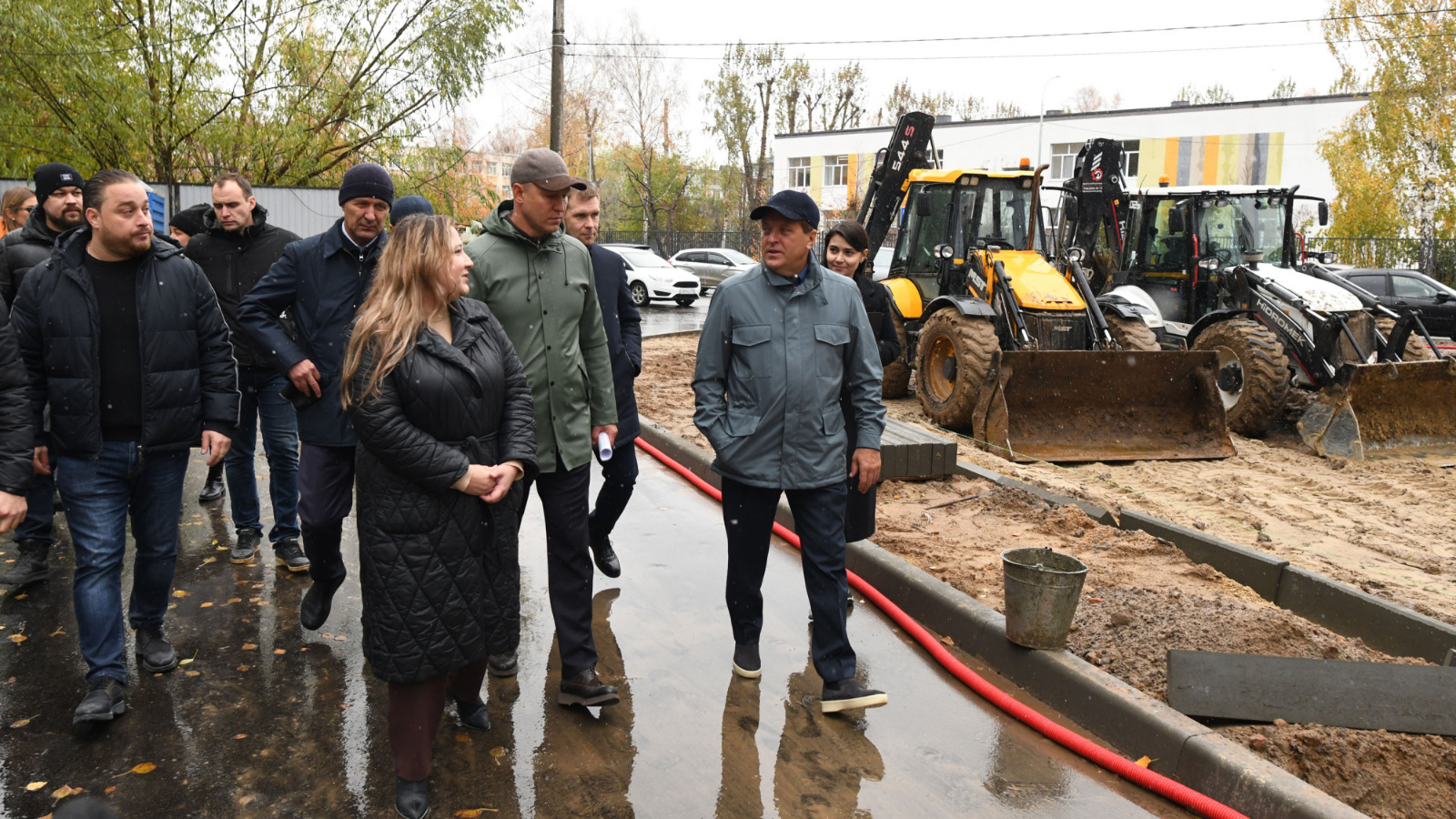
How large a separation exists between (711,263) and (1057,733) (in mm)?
30055

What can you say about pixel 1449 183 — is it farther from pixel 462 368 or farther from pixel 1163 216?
pixel 462 368

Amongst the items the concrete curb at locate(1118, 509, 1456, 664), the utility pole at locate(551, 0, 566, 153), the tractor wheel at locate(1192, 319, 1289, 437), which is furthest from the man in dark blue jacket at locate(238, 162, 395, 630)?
the utility pole at locate(551, 0, 566, 153)

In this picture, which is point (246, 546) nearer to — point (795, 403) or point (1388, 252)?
point (795, 403)

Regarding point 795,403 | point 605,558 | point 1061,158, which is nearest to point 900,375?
point 605,558

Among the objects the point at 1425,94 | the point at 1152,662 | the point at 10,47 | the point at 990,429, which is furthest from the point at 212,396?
the point at 1425,94

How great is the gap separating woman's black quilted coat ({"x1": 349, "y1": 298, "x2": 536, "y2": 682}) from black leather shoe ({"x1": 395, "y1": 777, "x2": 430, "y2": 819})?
0.39 meters

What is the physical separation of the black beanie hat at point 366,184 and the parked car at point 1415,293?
19.6 meters

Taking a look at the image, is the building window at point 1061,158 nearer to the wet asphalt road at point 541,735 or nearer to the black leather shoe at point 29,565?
the wet asphalt road at point 541,735

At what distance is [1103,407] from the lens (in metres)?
9.75

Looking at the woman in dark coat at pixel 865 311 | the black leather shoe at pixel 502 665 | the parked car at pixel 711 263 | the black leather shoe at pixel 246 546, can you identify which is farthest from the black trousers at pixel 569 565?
the parked car at pixel 711 263

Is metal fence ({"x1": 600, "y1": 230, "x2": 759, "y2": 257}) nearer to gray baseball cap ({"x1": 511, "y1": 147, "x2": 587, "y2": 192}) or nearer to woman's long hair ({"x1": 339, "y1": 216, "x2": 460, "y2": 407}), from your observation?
gray baseball cap ({"x1": 511, "y1": 147, "x2": 587, "y2": 192})

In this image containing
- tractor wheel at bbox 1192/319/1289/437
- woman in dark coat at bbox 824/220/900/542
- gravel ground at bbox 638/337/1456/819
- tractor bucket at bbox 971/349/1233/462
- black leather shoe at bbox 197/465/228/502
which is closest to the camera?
gravel ground at bbox 638/337/1456/819

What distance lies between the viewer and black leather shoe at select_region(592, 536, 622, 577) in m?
5.71

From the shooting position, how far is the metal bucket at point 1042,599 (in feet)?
13.8
